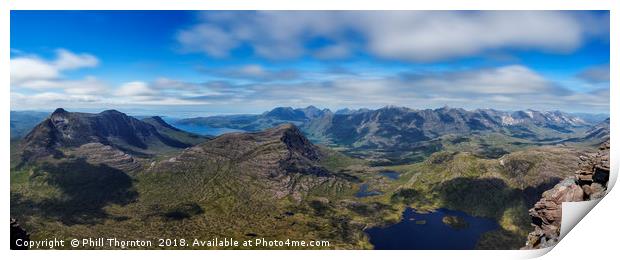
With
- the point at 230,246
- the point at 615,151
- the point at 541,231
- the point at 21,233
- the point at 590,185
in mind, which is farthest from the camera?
the point at 230,246
